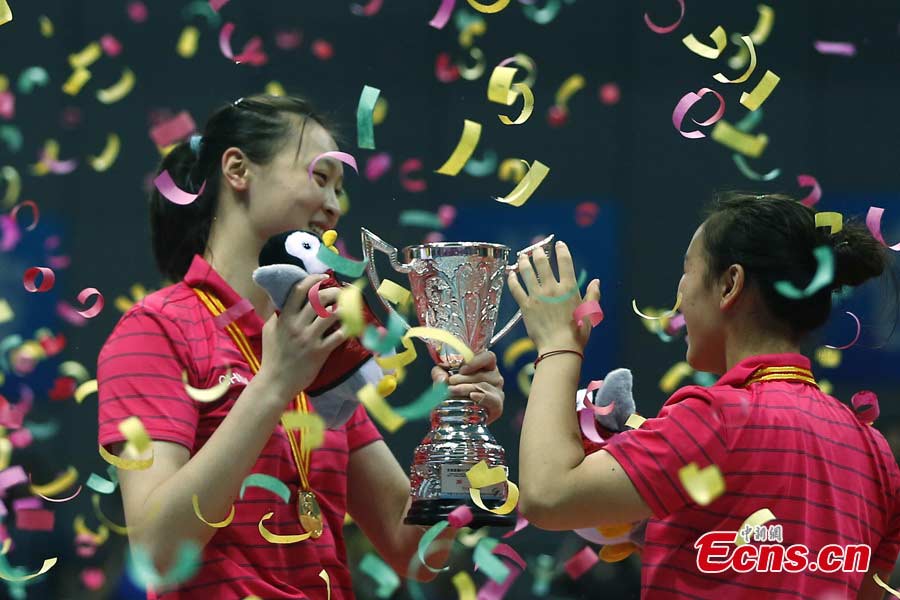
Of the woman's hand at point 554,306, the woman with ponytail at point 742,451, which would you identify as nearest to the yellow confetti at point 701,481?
the woman with ponytail at point 742,451

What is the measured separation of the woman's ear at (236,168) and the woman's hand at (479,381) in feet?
1.33

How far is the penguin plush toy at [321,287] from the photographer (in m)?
1.56

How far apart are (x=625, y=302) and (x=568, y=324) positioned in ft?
4.88

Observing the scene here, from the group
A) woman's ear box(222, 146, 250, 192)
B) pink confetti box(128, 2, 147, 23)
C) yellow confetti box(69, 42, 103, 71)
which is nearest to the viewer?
woman's ear box(222, 146, 250, 192)

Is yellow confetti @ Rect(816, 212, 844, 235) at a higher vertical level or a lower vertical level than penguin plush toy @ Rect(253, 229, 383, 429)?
higher

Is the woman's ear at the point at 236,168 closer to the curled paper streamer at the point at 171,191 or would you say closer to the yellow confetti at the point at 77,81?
the curled paper streamer at the point at 171,191

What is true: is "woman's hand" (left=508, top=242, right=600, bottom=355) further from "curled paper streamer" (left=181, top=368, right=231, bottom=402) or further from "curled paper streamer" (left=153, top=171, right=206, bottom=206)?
"curled paper streamer" (left=153, top=171, right=206, bottom=206)

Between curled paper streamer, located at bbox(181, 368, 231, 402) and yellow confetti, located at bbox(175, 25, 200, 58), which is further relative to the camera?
yellow confetti, located at bbox(175, 25, 200, 58)

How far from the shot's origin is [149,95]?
3.27 meters

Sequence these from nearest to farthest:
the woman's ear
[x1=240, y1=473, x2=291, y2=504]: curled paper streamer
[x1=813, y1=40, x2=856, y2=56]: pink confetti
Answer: [x1=240, y1=473, x2=291, y2=504]: curled paper streamer, the woman's ear, [x1=813, y1=40, x2=856, y2=56]: pink confetti

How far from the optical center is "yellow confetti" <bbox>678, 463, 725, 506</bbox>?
1499mm

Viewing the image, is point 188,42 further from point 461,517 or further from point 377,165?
point 461,517

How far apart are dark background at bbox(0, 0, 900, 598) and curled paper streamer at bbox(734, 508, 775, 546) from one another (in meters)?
1.60

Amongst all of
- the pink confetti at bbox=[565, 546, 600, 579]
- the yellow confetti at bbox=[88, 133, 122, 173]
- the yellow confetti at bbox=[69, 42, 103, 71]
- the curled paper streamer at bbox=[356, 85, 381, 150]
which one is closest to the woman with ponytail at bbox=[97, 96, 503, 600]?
the curled paper streamer at bbox=[356, 85, 381, 150]
